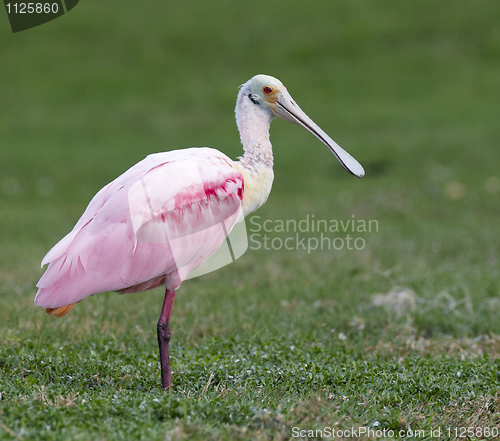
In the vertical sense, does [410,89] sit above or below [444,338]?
below

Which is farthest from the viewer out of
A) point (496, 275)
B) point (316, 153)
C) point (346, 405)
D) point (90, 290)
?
point (316, 153)

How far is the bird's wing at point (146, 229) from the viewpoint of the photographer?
3.80 meters

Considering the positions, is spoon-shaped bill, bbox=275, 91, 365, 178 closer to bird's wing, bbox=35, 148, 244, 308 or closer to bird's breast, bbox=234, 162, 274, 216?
bird's breast, bbox=234, 162, 274, 216

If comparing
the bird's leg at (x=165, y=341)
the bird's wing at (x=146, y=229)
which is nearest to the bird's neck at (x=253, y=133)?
the bird's wing at (x=146, y=229)

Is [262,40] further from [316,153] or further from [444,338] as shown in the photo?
[444,338]

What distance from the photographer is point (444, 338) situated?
207 inches

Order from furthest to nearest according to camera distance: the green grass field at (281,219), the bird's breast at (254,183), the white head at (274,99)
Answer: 1. the white head at (274,99)
2. the bird's breast at (254,183)
3. the green grass field at (281,219)

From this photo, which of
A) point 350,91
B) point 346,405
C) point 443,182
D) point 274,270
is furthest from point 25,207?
point 350,91

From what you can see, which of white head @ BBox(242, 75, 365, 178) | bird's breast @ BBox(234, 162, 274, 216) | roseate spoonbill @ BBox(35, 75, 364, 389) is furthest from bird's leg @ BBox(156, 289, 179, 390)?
white head @ BBox(242, 75, 365, 178)

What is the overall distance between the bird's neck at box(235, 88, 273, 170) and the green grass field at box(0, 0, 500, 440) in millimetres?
1307

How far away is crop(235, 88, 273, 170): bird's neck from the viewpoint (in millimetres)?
4266

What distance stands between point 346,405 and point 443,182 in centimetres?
956

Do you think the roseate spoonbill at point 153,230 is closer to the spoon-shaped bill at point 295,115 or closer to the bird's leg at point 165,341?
the bird's leg at point 165,341

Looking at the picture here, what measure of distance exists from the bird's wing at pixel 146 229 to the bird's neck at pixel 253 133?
0.23m
